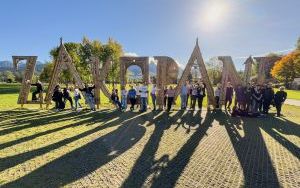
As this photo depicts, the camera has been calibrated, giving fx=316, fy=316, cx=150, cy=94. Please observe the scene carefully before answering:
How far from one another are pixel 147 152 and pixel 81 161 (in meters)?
2.15

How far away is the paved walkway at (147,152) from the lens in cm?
770

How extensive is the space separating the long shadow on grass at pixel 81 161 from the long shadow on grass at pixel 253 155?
373 cm

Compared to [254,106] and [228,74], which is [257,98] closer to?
[254,106]

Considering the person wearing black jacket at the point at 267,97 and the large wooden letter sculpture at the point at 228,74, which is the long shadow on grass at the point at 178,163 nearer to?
the person wearing black jacket at the point at 267,97

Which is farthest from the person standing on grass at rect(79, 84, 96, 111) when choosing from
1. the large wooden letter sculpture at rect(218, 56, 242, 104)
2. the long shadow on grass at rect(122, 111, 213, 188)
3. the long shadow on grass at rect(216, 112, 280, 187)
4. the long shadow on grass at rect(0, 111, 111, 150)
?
the large wooden letter sculpture at rect(218, 56, 242, 104)

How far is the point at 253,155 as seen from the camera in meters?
9.91

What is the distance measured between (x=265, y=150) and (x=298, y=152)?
3.53 ft

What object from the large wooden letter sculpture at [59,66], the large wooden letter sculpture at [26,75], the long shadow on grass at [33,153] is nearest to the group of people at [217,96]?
the large wooden letter sculpture at [59,66]

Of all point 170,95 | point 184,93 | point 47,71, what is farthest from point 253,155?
point 47,71

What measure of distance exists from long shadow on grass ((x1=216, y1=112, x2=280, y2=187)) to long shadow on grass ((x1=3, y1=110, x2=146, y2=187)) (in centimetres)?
373

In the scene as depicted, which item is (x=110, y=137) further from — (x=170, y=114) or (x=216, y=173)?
(x=170, y=114)

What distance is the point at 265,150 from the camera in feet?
34.7

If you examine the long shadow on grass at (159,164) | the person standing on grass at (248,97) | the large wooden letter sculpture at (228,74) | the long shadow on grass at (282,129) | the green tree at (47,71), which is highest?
the green tree at (47,71)

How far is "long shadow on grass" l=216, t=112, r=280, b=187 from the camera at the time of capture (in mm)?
7746
